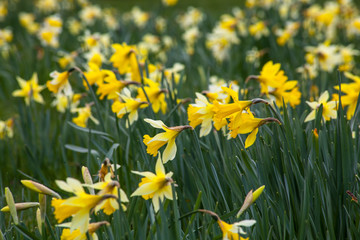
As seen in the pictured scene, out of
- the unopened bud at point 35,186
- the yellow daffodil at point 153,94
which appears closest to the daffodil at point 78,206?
the unopened bud at point 35,186

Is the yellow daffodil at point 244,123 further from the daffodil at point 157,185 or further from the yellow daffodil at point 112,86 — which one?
the yellow daffodil at point 112,86

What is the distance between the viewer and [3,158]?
250cm

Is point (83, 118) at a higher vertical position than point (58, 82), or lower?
lower

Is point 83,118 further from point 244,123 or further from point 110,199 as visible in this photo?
point 110,199

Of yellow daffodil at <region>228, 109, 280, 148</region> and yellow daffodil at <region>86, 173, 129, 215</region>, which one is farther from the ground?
yellow daffodil at <region>228, 109, 280, 148</region>

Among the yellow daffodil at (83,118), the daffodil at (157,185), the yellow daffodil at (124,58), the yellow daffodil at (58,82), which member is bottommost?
the daffodil at (157,185)

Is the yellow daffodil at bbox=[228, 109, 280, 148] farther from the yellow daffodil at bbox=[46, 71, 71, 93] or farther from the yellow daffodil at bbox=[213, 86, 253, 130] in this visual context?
the yellow daffodil at bbox=[46, 71, 71, 93]

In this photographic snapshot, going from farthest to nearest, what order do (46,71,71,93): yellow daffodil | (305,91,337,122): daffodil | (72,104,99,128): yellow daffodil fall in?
1. (72,104,99,128): yellow daffodil
2. (46,71,71,93): yellow daffodil
3. (305,91,337,122): daffodil

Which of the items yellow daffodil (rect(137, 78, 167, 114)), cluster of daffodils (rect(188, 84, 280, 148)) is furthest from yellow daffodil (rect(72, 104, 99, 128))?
cluster of daffodils (rect(188, 84, 280, 148))

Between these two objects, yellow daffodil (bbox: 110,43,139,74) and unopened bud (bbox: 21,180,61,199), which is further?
yellow daffodil (bbox: 110,43,139,74)

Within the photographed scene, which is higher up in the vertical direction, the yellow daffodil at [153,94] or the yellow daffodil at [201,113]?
the yellow daffodil at [153,94]

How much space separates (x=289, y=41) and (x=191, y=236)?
3382mm

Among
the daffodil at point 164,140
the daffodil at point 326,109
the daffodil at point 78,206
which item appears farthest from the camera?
the daffodil at point 326,109

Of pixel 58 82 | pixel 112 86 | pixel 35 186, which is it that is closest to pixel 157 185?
pixel 35 186
